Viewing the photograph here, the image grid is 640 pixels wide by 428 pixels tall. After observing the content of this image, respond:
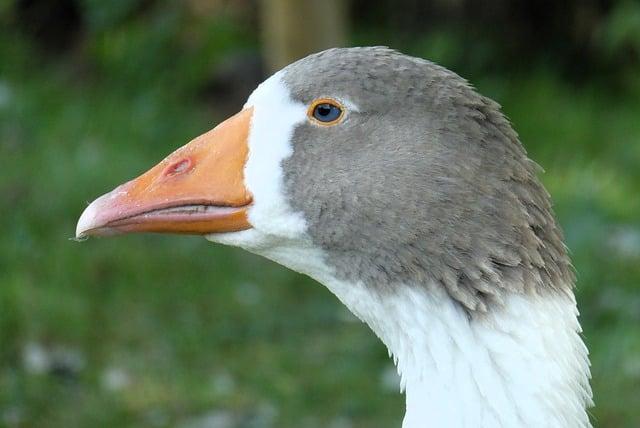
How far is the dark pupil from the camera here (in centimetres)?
324

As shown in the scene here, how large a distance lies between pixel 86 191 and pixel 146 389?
172cm

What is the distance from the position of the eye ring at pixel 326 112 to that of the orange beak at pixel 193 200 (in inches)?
8.1

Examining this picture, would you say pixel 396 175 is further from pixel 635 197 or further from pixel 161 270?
pixel 635 197

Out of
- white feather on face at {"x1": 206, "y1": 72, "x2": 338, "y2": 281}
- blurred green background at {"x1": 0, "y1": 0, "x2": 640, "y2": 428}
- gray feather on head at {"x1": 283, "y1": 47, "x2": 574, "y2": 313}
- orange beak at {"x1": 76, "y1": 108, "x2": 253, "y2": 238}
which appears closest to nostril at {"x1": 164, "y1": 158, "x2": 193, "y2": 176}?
orange beak at {"x1": 76, "y1": 108, "x2": 253, "y2": 238}

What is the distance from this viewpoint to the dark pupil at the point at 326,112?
3238 millimetres

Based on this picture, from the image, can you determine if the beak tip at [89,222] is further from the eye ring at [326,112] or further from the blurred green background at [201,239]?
the blurred green background at [201,239]

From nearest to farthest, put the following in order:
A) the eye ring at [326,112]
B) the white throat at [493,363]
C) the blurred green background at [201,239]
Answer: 1. the white throat at [493,363]
2. the eye ring at [326,112]
3. the blurred green background at [201,239]

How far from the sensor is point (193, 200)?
3.28 m

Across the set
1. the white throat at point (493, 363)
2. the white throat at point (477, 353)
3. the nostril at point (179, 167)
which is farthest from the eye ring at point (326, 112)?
the white throat at point (493, 363)

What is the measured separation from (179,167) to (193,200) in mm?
123

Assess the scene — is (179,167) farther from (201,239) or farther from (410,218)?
(201,239)

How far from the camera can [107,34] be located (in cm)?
947

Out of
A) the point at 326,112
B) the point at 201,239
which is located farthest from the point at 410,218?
the point at 201,239

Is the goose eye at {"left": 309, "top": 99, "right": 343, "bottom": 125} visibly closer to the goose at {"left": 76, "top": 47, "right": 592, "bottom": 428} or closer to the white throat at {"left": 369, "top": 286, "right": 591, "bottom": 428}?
the goose at {"left": 76, "top": 47, "right": 592, "bottom": 428}
